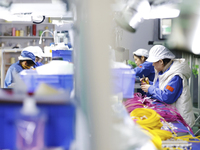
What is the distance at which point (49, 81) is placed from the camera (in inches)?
19.4

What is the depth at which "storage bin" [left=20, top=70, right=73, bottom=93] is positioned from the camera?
0.44 meters

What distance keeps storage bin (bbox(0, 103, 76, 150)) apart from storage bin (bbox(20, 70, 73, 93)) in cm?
5

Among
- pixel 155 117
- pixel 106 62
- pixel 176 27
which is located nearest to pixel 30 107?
A: pixel 106 62

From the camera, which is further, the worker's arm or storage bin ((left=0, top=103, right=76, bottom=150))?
the worker's arm

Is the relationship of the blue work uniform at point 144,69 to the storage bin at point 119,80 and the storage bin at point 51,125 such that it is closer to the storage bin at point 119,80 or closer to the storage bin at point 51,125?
the storage bin at point 119,80

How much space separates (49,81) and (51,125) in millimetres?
129

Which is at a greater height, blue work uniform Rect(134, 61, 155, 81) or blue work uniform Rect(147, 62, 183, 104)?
blue work uniform Rect(134, 61, 155, 81)

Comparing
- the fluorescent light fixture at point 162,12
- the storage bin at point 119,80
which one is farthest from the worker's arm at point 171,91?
the storage bin at point 119,80

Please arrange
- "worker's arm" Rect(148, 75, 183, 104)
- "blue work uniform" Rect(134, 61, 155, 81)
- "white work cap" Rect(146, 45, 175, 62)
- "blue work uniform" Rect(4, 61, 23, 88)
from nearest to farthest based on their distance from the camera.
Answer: "blue work uniform" Rect(4, 61, 23, 88), "worker's arm" Rect(148, 75, 183, 104), "white work cap" Rect(146, 45, 175, 62), "blue work uniform" Rect(134, 61, 155, 81)

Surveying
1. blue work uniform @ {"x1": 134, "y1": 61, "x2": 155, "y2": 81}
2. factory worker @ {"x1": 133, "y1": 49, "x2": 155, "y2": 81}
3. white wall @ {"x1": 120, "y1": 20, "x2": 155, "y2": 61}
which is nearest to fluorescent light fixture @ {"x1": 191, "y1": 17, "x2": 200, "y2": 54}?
white wall @ {"x1": 120, "y1": 20, "x2": 155, "y2": 61}

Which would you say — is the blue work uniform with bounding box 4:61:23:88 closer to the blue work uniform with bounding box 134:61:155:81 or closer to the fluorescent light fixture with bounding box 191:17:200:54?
the blue work uniform with bounding box 134:61:155:81

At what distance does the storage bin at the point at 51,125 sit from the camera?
0.39 m

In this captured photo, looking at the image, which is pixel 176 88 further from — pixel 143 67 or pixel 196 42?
pixel 196 42

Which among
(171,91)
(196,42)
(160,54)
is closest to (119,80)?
(171,91)
